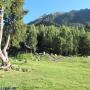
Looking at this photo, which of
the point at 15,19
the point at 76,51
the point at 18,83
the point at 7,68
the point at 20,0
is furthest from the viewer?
the point at 76,51

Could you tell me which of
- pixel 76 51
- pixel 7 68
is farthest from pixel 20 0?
pixel 76 51

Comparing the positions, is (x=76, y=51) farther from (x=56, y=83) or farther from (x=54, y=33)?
(x=56, y=83)

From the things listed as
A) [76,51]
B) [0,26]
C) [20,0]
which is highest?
[20,0]

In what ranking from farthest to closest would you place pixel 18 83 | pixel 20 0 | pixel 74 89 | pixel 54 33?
pixel 54 33
pixel 20 0
pixel 18 83
pixel 74 89

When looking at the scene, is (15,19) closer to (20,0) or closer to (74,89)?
(20,0)

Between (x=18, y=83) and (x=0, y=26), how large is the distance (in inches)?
665

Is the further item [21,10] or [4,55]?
[21,10]

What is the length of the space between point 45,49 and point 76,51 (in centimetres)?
1136

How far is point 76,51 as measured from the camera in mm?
111125

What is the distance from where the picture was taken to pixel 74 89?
78.8 feet

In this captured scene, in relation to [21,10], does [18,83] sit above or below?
below

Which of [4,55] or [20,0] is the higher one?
[20,0]

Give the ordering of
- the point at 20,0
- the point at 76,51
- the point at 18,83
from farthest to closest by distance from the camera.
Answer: the point at 76,51
the point at 20,0
the point at 18,83

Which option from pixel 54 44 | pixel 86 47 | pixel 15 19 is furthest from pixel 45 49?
pixel 15 19
